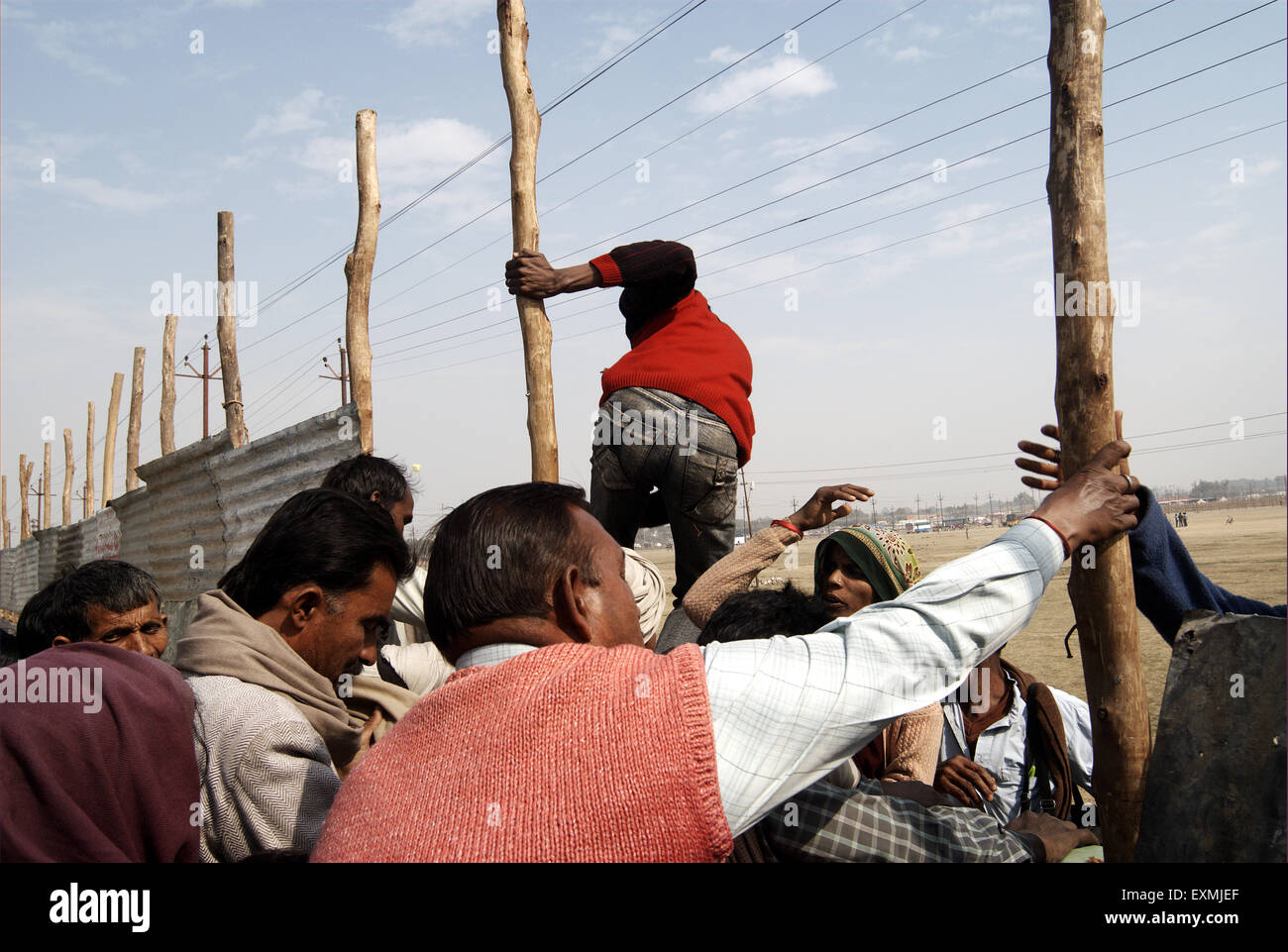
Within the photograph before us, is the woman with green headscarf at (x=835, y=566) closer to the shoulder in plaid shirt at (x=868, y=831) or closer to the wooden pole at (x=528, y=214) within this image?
the shoulder in plaid shirt at (x=868, y=831)

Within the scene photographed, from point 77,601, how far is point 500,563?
286 centimetres

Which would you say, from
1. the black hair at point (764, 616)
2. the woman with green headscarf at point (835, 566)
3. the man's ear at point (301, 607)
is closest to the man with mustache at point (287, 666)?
the man's ear at point (301, 607)

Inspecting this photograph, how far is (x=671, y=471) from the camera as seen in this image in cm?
420

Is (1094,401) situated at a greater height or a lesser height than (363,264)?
lesser

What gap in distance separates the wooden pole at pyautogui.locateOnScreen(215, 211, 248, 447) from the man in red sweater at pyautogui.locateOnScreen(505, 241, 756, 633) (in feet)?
22.7

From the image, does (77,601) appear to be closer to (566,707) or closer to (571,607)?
(571,607)

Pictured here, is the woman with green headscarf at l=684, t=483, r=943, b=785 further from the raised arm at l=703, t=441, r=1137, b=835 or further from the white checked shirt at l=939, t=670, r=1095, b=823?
the raised arm at l=703, t=441, r=1137, b=835

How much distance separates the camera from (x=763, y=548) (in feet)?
12.0

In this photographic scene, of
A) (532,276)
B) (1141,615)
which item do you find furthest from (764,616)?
(1141,615)

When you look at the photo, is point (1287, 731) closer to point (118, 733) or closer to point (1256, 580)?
point (118, 733)

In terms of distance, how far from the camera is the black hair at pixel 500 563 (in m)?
1.74

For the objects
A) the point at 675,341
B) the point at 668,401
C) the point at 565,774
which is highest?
the point at 675,341

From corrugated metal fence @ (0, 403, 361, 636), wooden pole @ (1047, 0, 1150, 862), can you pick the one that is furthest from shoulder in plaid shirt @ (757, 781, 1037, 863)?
corrugated metal fence @ (0, 403, 361, 636)

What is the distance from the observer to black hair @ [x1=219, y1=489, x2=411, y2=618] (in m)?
2.60
